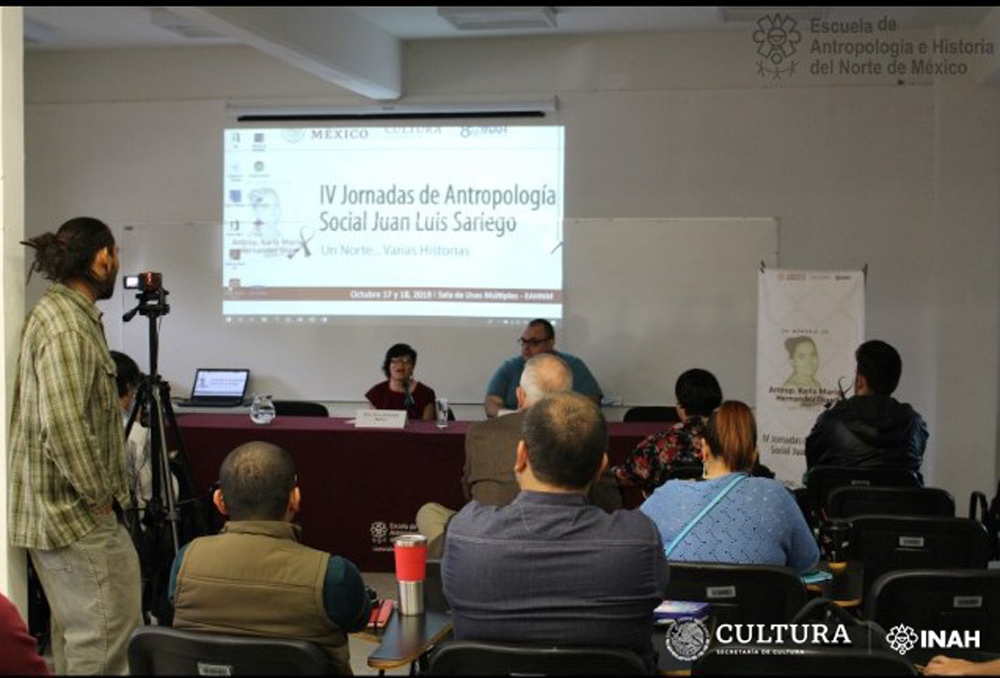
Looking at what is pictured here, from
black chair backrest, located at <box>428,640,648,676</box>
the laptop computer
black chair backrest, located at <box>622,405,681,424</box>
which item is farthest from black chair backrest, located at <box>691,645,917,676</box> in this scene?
the laptop computer

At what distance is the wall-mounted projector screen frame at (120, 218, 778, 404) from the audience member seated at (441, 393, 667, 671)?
17.2ft

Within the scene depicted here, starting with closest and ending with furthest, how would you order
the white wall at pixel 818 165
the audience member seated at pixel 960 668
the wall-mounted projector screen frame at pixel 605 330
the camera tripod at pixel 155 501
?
the audience member seated at pixel 960 668 < the camera tripod at pixel 155 501 < the white wall at pixel 818 165 < the wall-mounted projector screen frame at pixel 605 330

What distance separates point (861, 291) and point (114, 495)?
15.6 feet

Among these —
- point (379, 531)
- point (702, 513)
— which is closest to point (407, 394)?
point (379, 531)

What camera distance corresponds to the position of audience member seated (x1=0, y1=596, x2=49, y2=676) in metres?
2.08

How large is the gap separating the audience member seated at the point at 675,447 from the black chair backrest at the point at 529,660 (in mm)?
2537

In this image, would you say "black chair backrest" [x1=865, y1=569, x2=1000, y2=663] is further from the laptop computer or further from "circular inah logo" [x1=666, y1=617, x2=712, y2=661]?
the laptop computer

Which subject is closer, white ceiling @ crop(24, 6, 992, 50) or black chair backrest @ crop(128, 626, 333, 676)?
black chair backrest @ crop(128, 626, 333, 676)

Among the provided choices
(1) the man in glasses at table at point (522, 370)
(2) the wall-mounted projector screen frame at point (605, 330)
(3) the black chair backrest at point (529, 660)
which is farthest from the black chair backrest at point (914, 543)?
(2) the wall-mounted projector screen frame at point (605, 330)

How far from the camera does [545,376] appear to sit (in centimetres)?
397

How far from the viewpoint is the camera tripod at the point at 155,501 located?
4688mm

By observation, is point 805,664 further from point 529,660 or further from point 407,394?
point 407,394
